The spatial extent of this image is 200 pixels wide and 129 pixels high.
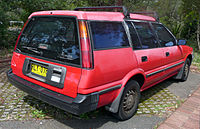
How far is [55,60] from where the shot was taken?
258cm

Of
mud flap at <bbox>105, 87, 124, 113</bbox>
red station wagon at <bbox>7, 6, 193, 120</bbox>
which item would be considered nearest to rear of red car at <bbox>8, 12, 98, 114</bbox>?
red station wagon at <bbox>7, 6, 193, 120</bbox>

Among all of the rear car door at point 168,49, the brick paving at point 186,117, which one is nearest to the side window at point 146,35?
the rear car door at point 168,49

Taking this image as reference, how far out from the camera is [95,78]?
239 cm

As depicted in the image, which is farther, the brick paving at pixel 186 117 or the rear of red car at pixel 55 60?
the brick paving at pixel 186 117

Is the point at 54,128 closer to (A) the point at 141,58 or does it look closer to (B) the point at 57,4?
(A) the point at 141,58

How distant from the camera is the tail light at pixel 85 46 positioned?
2.33 m

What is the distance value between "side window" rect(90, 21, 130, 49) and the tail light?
13 cm

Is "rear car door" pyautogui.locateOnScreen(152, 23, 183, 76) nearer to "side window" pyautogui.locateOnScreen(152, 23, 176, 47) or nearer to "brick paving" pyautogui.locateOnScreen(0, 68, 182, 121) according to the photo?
"side window" pyautogui.locateOnScreen(152, 23, 176, 47)

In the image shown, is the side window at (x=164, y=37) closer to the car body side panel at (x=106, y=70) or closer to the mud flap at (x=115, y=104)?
the car body side panel at (x=106, y=70)

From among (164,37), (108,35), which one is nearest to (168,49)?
(164,37)

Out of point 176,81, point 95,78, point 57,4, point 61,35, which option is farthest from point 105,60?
point 57,4

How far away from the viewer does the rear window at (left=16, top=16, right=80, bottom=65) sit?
2.45m

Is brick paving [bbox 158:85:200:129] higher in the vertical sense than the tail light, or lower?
lower

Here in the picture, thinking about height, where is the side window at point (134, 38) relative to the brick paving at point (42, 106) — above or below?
above
